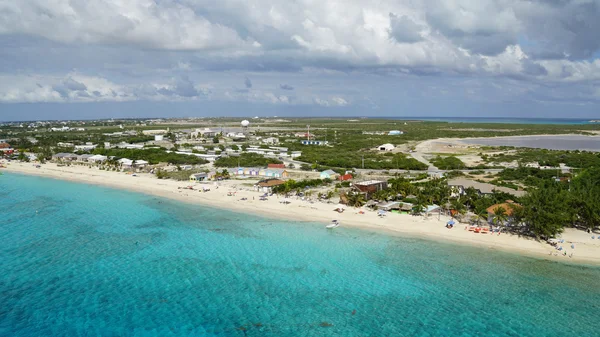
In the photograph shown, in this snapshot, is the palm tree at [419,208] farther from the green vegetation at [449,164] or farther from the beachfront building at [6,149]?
the beachfront building at [6,149]

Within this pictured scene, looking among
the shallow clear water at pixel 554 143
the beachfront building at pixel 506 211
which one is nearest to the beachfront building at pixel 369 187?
the beachfront building at pixel 506 211

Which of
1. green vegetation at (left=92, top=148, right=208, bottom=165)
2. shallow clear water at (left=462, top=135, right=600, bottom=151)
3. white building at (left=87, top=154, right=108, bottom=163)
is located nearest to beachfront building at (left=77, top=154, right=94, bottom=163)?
white building at (left=87, top=154, right=108, bottom=163)

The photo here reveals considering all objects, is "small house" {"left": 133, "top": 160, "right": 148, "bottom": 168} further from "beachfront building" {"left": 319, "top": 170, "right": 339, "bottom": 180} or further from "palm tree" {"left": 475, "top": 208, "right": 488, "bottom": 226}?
"palm tree" {"left": 475, "top": 208, "right": 488, "bottom": 226}

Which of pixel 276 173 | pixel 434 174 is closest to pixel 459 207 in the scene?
pixel 434 174

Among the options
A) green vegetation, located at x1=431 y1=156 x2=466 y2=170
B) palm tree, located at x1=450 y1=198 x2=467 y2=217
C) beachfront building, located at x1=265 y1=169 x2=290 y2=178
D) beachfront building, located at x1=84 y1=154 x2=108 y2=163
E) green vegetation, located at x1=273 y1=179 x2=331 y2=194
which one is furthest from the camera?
beachfront building, located at x1=84 y1=154 x2=108 y2=163

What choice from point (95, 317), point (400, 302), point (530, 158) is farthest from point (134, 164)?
point (530, 158)

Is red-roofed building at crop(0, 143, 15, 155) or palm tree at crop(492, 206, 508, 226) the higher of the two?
red-roofed building at crop(0, 143, 15, 155)

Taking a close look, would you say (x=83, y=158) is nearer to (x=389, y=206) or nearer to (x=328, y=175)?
(x=328, y=175)
